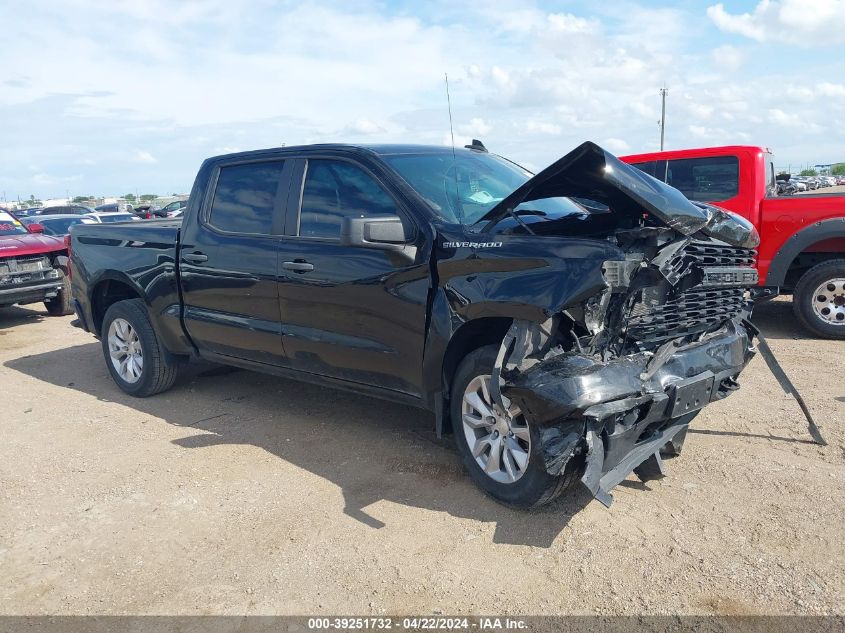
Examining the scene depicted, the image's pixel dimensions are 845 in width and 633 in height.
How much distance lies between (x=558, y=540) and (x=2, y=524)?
2957mm

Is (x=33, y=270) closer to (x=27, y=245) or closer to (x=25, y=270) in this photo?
(x=25, y=270)

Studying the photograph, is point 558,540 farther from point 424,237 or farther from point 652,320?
point 424,237

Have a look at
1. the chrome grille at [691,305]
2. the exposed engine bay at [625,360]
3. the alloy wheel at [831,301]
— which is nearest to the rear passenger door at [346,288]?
the exposed engine bay at [625,360]

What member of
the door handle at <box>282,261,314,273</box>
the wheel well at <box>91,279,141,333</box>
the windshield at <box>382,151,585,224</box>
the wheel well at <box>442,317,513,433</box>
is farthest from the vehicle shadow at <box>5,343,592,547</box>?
the windshield at <box>382,151,585,224</box>

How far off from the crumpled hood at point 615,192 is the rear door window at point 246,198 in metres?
1.77

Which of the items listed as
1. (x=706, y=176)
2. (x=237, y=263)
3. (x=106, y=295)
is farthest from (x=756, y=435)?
(x=106, y=295)

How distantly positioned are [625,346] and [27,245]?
354 inches

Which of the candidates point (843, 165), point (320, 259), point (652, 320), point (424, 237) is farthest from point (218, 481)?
point (843, 165)

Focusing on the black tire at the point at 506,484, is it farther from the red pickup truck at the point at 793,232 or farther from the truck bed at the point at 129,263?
the red pickup truck at the point at 793,232

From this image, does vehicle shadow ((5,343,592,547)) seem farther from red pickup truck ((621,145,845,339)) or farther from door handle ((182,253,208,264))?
red pickup truck ((621,145,845,339))

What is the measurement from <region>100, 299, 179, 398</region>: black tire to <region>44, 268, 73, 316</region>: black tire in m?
4.69

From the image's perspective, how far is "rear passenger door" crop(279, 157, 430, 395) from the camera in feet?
13.1

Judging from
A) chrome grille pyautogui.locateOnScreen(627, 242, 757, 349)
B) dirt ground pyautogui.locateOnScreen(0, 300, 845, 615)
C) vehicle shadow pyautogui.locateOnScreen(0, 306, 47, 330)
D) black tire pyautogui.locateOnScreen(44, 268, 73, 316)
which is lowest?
vehicle shadow pyautogui.locateOnScreen(0, 306, 47, 330)

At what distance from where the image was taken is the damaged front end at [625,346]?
10.3 feet
